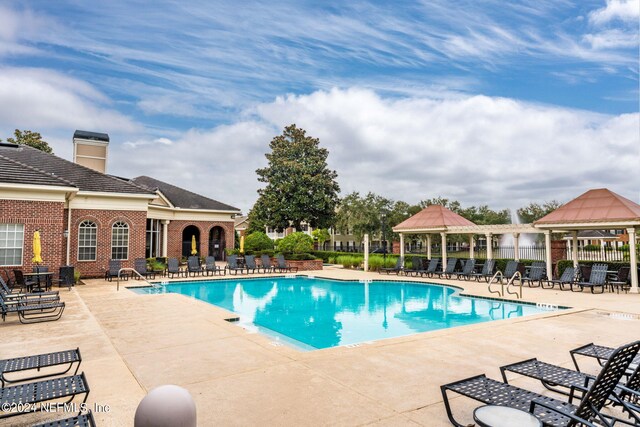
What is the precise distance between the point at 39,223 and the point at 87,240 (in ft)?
13.5

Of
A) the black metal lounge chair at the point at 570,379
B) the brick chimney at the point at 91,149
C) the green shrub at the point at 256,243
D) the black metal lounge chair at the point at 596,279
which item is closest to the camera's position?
the black metal lounge chair at the point at 570,379

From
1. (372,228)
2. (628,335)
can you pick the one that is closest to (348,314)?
(628,335)

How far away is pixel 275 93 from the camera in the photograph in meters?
21.0

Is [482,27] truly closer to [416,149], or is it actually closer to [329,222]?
[416,149]

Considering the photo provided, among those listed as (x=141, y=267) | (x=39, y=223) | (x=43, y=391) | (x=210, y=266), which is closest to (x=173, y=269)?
(x=141, y=267)

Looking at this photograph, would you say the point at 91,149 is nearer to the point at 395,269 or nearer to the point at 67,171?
the point at 67,171

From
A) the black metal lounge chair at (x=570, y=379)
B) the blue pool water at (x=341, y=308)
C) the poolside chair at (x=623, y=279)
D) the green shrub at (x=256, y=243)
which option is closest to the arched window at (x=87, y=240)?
the blue pool water at (x=341, y=308)

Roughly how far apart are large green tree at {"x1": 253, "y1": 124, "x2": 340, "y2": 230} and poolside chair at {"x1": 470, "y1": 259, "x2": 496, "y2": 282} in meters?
17.2

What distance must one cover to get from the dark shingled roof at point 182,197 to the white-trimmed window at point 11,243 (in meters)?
14.1

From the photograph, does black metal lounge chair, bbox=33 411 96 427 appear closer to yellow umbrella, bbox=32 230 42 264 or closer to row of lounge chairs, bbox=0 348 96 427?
row of lounge chairs, bbox=0 348 96 427

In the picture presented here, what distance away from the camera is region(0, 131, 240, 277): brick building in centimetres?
1445

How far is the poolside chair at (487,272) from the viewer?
17.9 m

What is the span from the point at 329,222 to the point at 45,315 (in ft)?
90.2

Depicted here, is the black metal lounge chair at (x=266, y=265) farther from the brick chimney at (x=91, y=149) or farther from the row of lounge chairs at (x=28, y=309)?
the row of lounge chairs at (x=28, y=309)
